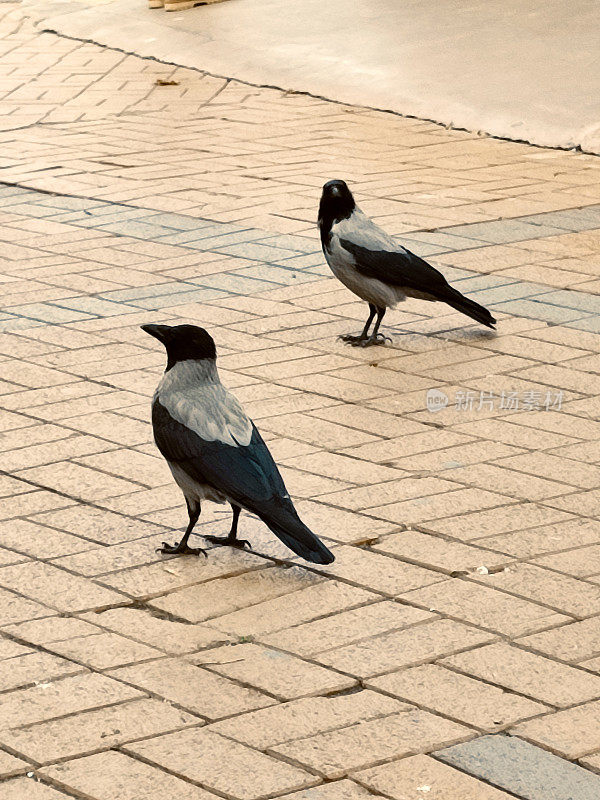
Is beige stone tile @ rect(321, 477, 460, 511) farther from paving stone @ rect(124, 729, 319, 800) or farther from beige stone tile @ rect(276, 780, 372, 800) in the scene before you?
beige stone tile @ rect(276, 780, 372, 800)

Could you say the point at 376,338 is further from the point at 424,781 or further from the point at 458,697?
the point at 424,781

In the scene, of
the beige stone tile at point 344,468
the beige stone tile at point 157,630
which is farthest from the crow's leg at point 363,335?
the beige stone tile at point 157,630

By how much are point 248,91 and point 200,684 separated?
917cm

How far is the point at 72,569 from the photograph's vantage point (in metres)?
3.85

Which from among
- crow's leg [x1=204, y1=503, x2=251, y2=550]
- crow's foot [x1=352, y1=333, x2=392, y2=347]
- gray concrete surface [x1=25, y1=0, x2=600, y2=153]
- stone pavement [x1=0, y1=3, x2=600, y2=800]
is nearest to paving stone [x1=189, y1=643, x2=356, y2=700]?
stone pavement [x1=0, y1=3, x2=600, y2=800]

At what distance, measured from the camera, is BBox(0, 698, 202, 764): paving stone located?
2.97m

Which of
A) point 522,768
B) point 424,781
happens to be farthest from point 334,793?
point 522,768

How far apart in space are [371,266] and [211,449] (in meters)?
2.12

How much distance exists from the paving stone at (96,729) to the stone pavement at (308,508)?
0.04 ft

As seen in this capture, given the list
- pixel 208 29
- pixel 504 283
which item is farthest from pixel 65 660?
pixel 208 29

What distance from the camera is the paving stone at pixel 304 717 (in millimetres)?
3020

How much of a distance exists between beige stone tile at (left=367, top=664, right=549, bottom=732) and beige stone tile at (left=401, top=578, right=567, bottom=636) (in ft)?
0.93

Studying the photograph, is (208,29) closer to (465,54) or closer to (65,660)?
(465,54)

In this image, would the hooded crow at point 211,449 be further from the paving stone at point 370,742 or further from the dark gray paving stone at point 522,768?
the dark gray paving stone at point 522,768
